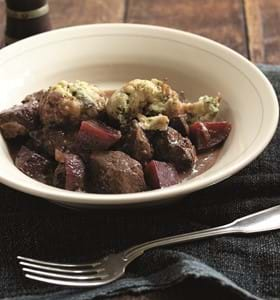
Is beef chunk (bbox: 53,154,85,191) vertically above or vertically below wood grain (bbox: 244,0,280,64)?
above

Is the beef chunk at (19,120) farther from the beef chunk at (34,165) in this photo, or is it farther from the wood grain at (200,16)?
the wood grain at (200,16)

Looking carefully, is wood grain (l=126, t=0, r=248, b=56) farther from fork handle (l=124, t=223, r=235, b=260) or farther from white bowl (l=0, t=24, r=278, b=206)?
fork handle (l=124, t=223, r=235, b=260)

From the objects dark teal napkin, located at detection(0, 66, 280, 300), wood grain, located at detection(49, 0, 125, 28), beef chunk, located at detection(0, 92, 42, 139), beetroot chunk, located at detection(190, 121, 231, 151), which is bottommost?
wood grain, located at detection(49, 0, 125, 28)

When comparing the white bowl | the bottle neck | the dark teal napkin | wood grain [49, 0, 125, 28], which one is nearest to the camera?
the dark teal napkin

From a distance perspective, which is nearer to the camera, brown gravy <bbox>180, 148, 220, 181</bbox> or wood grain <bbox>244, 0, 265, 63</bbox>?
brown gravy <bbox>180, 148, 220, 181</bbox>

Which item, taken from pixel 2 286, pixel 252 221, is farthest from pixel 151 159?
pixel 2 286

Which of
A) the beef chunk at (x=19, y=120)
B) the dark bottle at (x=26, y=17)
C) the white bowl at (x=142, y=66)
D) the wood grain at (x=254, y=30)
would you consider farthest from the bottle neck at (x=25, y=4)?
the wood grain at (x=254, y=30)

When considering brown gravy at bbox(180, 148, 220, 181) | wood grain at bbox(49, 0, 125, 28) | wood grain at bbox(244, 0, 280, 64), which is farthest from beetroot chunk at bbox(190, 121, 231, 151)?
wood grain at bbox(49, 0, 125, 28)
